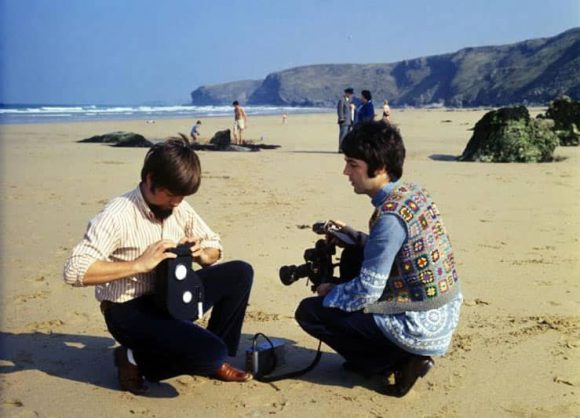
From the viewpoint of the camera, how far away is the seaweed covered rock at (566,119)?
15.8m

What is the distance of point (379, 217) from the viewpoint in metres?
3.13

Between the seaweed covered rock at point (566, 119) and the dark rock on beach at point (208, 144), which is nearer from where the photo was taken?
the seaweed covered rock at point (566, 119)

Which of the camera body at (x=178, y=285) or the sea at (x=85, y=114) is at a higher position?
the sea at (x=85, y=114)

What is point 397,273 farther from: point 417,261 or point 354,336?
point 354,336

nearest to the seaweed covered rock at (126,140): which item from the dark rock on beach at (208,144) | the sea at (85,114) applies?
the dark rock on beach at (208,144)

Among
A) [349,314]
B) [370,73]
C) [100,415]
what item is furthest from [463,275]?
[370,73]

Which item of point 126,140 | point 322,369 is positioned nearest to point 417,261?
point 322,369

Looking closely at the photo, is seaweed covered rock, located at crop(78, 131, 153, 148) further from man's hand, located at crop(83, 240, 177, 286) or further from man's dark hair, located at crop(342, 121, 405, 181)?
man's dark hair, located at crop(342, 121, 405, 181)

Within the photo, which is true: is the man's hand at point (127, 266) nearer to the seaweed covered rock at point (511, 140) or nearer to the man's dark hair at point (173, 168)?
the man's dark hair at point (173, 168)

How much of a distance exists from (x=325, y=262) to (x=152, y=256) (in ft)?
2.98

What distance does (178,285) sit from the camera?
323cm

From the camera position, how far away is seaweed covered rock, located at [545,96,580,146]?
15797 millimetres

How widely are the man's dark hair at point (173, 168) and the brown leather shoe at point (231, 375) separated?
97cm

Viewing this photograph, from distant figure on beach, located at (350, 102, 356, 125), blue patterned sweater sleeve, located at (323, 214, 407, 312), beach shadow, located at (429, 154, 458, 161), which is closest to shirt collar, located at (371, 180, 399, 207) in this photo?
blue patterned sweater sleeve, located at (323, 214, 407, 312)
